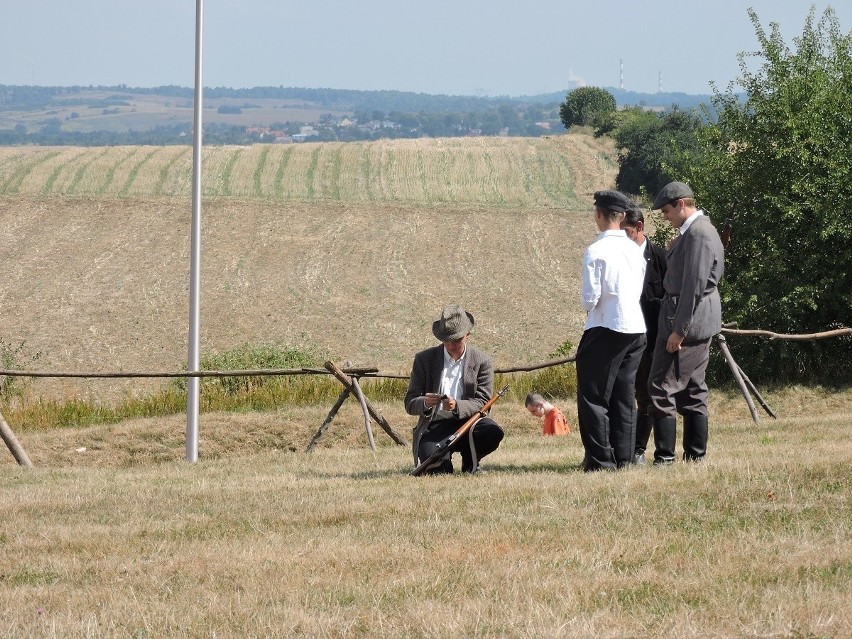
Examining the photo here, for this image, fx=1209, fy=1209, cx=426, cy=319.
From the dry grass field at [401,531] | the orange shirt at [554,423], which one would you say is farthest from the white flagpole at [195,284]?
the orange shirt at [554,423]

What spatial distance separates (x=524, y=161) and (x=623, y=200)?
201 feet

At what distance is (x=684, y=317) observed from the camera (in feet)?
26.9

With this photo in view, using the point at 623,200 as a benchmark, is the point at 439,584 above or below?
below

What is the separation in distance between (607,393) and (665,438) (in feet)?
1.88

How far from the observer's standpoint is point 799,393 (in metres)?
18.2

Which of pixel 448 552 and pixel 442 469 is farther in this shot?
pixel 442 469

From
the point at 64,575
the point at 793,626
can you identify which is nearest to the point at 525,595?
the point at 793,626

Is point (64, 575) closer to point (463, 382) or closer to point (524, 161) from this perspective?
point (463, 382)

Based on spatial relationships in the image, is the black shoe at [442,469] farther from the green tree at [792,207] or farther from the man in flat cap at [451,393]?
the green tree at [792,207]

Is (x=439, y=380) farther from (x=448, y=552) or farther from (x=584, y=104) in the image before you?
(x=584, y=104)

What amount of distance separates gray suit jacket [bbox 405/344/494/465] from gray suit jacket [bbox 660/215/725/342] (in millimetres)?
1469

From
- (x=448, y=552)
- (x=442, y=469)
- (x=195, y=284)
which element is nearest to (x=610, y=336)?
(x=442, y=469)

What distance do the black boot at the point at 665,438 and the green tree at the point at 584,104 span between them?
299 ft

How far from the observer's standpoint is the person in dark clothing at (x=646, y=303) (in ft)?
29.6
